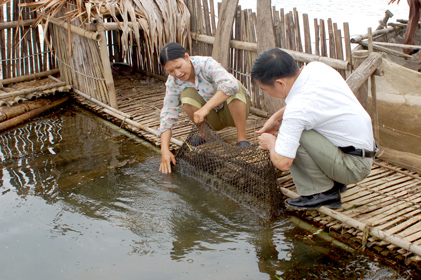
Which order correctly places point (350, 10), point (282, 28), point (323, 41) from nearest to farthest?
point (323, 41) → point (282, 28) → point (350, 10)

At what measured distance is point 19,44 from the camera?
19.8 ft

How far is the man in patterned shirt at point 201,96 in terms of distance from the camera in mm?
3475

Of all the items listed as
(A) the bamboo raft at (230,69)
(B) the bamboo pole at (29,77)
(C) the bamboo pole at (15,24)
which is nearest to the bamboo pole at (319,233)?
(A) the bamboo raft at (230,69)

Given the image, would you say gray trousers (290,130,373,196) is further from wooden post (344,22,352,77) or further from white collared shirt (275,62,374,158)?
wooden post (344,22,352,77)

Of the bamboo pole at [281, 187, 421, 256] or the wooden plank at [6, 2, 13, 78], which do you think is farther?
the wooden plank at [6, 2, 13, 78]

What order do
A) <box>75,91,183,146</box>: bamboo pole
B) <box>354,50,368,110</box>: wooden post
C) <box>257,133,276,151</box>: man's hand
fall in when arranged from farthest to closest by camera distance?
<box>75,91,183,146</box>: bamboo pole
<box>354,50,368,110</box>: wooden post
<box>257,133,276,151</box>: man's hand

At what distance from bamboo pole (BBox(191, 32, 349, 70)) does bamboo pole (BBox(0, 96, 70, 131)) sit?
208 centimetres

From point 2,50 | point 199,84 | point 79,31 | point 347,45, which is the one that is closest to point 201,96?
point 199,84

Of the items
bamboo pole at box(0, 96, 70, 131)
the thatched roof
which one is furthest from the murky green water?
the thatched roof

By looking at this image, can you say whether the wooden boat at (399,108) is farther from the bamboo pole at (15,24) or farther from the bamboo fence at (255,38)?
the bamboo pole at (15,24)

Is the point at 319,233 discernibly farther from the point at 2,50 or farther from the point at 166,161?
the point at 2,50

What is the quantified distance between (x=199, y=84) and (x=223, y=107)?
0.30 metres

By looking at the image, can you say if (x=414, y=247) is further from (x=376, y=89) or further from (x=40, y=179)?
(x=40, y=179)

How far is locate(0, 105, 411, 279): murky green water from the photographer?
2520 millimetres
